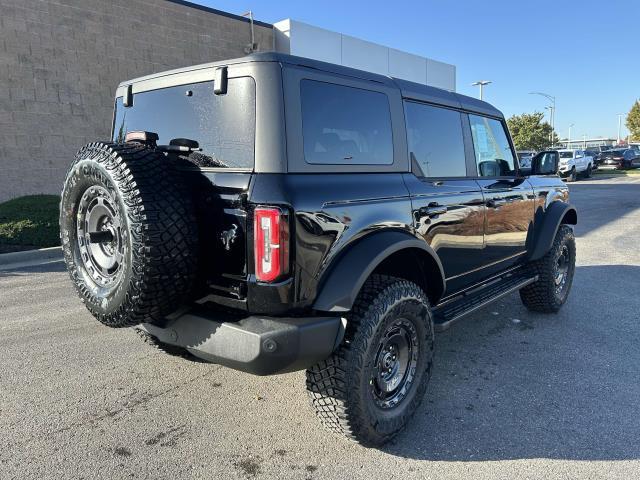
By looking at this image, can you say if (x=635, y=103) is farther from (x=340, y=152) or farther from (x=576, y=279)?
(x=340, y=152)

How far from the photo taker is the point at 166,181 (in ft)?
7.87

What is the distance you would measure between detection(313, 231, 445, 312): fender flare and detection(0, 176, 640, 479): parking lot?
2.92 ft

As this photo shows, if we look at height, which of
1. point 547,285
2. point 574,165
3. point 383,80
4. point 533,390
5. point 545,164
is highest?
point 574,165

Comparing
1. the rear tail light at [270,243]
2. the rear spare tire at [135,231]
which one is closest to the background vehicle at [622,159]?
the rear tail light at [270,243]

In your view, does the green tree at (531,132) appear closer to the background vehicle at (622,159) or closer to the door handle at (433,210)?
the background vehicle at (622,159)

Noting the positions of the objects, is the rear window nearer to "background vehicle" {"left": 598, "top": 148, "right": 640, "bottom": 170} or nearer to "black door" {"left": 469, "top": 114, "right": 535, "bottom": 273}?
"black door" {"left": 469, "top": 114, "right": 535, "bottom": 273}

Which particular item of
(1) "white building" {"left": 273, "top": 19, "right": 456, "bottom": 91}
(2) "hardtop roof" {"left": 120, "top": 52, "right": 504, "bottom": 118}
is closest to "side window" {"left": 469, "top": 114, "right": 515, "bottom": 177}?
(2) "hardtop roof" {"left": 120, "top": 52, "right": 504, "bottom": 118}

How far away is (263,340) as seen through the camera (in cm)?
227

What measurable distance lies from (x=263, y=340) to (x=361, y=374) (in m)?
0.63

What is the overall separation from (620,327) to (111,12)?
43.4 ft

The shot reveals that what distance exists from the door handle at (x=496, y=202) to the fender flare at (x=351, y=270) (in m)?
1.50

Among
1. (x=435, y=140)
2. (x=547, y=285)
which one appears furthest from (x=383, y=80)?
(x=547, y=285)

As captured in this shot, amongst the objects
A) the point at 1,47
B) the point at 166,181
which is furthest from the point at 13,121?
the point at 166,181

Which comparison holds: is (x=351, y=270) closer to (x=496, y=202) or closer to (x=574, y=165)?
(x=496, y=202)
